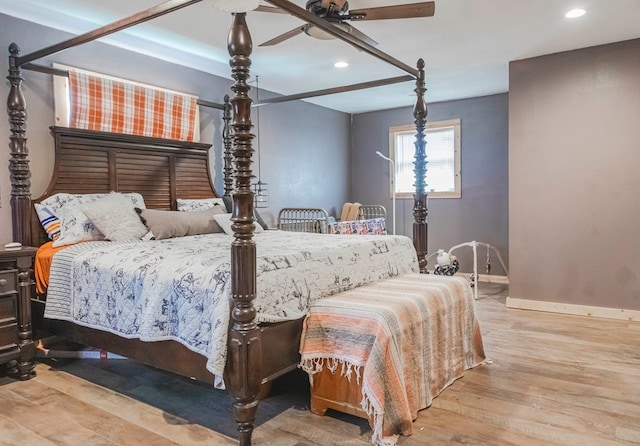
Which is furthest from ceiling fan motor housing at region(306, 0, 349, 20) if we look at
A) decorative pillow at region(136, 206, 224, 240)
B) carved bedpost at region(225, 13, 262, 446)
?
decorative pillow at region(136, 206, 224, 240)

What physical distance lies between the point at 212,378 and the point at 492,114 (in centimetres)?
532

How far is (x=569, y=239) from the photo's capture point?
4.45 m

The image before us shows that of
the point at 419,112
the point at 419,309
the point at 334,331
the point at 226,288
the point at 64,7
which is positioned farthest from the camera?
the point at 419,112

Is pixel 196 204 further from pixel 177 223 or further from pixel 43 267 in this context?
pixel 43 267

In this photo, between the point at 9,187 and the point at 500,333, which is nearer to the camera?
the point at 9,187

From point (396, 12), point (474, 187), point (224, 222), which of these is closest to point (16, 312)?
point (224, 222)

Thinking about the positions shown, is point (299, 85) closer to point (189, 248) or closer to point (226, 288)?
point (189, 248)

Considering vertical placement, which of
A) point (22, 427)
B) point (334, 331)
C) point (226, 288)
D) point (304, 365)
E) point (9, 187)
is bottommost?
point (22, 427)

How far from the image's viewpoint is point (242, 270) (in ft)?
6.84

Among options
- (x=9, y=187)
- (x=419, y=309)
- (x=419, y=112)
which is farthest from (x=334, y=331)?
(x=9, y=187)

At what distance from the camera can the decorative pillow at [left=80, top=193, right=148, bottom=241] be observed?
3.29 meters

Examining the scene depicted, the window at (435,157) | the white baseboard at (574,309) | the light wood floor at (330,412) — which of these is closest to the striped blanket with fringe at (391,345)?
the light wood floor at (330,412)

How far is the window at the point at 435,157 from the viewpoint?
652cm

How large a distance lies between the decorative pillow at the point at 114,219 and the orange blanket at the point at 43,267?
0.29 metres
